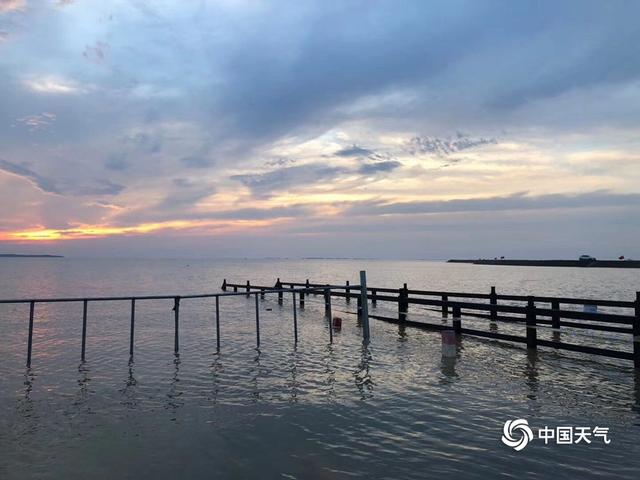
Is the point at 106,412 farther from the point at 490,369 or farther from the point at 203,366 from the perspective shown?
the point at 490,369

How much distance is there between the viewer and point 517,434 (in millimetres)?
6734

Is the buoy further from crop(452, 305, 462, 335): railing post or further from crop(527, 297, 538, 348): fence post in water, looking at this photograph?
crop(452, 305, 462, 335): railing post

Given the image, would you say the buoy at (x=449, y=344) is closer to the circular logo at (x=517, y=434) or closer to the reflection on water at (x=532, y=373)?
the reflection on water at (x=532, y=373)

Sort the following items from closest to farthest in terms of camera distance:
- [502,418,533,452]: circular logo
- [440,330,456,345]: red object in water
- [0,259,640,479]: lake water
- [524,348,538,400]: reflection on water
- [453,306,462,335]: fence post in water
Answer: [0,259,640,479]: lake water < [502,418,533,452]: circular logo < [524,348,538,400]: reflection on water < [440,330,456,345]: red object in water < [453,306,462,335]: fence post in water

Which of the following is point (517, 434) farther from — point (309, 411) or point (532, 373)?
point (532, 373)

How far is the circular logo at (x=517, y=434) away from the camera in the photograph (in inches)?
252

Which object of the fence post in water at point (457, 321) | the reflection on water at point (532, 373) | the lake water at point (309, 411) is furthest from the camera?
the fence post in water at point (457, 321)

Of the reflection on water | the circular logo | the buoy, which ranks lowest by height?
the reflection on water

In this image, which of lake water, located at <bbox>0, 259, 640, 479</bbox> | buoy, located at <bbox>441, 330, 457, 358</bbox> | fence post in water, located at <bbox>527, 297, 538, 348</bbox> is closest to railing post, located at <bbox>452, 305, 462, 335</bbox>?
lake water, located at <bbox>0, 259, 640, 479</bbox>

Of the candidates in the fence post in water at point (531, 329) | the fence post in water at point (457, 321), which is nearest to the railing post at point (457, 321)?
the fence post in water at point (457, 321)

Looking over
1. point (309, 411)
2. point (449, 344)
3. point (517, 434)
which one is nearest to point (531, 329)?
point (449, 344)

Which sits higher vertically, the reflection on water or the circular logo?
the circular logo

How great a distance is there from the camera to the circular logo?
6.41 m

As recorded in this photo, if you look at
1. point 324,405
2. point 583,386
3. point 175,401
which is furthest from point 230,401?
point 583,386
